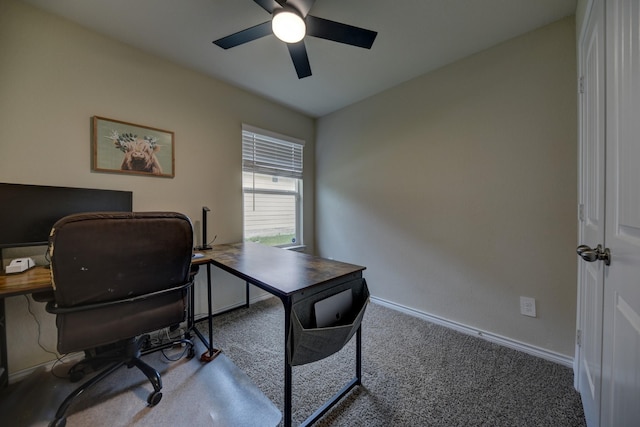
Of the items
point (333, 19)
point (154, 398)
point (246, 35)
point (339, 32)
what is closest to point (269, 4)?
point (246, 35)

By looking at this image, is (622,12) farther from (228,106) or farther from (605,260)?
(228,106)

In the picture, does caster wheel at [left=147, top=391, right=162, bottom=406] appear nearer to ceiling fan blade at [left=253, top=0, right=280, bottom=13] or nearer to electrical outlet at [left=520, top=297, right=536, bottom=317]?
ceiling fan blade at [left=253, top=0, right=280, bottom=13]

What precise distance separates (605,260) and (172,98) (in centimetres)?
300

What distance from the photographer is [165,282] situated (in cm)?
128

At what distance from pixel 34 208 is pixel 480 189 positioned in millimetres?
3186

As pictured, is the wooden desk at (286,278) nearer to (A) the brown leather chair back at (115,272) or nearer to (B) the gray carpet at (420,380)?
(B) the gray carpet at (420,380)

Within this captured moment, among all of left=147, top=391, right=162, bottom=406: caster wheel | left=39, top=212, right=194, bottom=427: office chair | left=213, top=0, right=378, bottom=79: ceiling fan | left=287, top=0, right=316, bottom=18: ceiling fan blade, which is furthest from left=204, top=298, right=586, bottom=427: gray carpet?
left=287, top=0, right=316, bottom=18: ceiling fan blade

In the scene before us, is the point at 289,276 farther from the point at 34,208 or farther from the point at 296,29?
the point at 34,208

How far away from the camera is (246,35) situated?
149 centimetres

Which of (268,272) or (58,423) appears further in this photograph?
(268,272)

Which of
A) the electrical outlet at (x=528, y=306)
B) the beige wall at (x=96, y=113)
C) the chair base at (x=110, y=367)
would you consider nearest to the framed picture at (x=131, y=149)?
the beige wall at (x=96, y=113)

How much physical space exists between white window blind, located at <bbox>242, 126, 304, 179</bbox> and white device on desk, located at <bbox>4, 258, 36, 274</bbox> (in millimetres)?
1749

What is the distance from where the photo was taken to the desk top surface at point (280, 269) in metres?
1.14

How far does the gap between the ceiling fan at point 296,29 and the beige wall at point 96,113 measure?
94 centimetres
